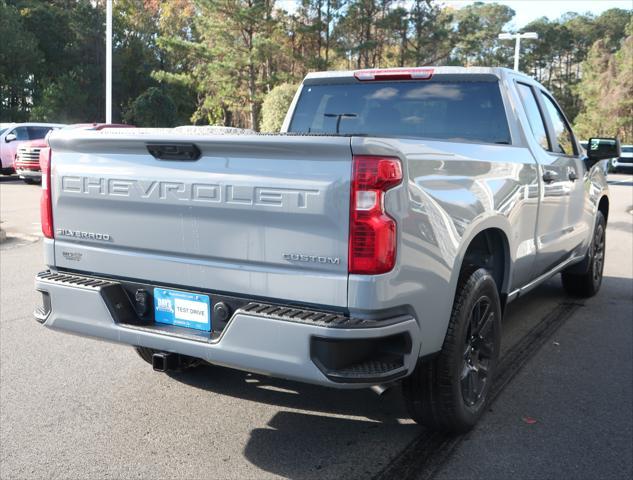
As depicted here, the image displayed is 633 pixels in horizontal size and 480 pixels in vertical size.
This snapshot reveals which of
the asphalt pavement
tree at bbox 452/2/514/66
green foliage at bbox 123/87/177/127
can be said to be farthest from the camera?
tree at bbox 452/2/514/66

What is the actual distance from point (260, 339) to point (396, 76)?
269 cm

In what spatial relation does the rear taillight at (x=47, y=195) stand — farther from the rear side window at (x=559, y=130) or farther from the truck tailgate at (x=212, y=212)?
Answer: the rear side window at (x=559, y=130)

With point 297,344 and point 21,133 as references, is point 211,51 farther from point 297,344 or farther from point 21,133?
point 297,344

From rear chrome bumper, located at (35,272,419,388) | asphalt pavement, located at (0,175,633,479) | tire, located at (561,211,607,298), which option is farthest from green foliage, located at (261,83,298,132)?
rear chrome bumper, located at (35,272,419,388)

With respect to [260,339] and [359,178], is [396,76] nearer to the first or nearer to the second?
[359,178]

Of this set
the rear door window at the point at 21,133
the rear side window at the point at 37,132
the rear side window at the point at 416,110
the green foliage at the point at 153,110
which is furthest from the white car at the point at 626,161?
the rear side window at the point at 416,110

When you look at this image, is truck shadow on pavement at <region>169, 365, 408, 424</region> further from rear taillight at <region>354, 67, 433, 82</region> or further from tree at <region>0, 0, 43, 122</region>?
tree at <region>0, 0, 43, 122</region>

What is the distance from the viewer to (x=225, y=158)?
304 centimetres

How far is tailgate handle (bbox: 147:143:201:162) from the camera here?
3.11 meters

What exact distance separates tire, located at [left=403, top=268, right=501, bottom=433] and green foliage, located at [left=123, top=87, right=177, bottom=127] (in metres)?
41.5

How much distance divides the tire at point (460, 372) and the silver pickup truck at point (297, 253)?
0.4 inches

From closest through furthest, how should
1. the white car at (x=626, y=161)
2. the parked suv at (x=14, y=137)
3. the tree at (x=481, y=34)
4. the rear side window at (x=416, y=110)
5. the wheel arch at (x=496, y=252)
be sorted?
the wheel arch at (x=496, y=252) → the rear side window at (x=416, y=110) → the parked suv at (x=14, y=137) → the white car at (x=626, y=161) → the tree at (x=481, y=34)

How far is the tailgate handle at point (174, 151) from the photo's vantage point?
3.11 metres

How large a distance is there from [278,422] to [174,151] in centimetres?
164
